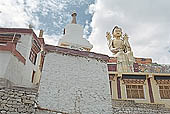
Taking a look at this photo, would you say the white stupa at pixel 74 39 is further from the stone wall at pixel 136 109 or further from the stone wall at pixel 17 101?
the stone wall at pixel 17 101

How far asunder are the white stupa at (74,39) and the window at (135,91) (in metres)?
5.57

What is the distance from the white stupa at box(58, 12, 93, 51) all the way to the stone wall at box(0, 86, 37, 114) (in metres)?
4.37

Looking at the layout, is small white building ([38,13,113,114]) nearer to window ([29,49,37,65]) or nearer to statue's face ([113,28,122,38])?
window ([29,49,37,65])

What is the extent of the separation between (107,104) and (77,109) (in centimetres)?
143

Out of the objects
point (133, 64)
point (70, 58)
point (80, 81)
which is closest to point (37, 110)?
point (80, 81)

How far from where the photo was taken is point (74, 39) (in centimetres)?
1031

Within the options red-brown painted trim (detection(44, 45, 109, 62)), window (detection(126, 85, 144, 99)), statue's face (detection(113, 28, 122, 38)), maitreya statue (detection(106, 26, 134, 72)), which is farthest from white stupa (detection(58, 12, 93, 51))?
statue's face (detection(113, 28, 122, 38))

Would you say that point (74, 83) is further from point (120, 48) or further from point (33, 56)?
point (120, 48)

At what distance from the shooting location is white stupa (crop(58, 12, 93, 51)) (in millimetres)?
10086

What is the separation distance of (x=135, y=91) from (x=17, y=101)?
33.0ft

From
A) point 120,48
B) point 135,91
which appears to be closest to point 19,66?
point 135,91

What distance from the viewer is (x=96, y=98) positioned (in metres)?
7.57

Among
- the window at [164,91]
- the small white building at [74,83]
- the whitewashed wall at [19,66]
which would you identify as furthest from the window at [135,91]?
the whitewashed wall at [19,66]

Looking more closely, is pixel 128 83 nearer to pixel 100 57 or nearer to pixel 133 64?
pixel 133 64
